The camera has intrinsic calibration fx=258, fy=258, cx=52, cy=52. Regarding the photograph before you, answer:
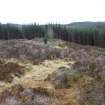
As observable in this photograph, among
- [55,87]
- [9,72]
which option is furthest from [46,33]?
[55,87]

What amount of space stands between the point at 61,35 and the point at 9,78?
70.3 meters

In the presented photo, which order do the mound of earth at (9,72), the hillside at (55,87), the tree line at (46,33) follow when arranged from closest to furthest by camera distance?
the hillside at (55,87) → the mound of earth at (9,72) → the tree line at (46,33)

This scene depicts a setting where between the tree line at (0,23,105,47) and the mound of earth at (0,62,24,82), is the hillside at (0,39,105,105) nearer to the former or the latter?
the mound of earth at (0,62,24,82)

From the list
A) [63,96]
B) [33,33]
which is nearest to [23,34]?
[33,33]

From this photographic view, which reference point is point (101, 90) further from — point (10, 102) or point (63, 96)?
point (10, 102)

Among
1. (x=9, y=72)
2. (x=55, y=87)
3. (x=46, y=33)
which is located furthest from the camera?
(x=46, y=33)

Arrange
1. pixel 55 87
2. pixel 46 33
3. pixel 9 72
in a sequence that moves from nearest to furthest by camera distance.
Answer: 1. pixel 55 87
2. pixel 9 72
3. pixel 46 33

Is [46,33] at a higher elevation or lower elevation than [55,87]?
higher

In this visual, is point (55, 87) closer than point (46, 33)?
Yes

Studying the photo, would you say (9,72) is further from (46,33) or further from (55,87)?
(46,33)

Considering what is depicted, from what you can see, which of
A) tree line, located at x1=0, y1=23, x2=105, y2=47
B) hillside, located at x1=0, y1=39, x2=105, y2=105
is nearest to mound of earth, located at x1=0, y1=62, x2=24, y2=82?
hillside, located at x1=0, y1=39, x2=105, y2=105

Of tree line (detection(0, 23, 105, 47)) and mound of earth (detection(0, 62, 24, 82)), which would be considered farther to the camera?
tree line (detection(0, 23, 105, 47))

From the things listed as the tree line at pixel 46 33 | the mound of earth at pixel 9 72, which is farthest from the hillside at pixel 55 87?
the tree line at pixel 46 33

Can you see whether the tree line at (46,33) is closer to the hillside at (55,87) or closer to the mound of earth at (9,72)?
the hillside at (55,87)
